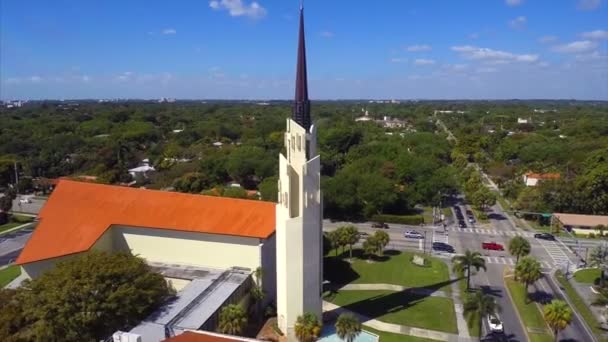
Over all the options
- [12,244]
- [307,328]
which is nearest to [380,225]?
[307,328]

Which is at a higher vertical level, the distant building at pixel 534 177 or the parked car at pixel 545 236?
the distant building at pixel 534 177

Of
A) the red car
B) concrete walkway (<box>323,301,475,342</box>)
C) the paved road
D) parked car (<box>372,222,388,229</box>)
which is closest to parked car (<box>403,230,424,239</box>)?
parked car (<box>372,222,388,229</box>)

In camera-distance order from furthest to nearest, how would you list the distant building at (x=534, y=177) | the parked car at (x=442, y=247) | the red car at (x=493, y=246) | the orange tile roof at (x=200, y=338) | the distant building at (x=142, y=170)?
1. the distant building at (x=142, y=170)
2. the distant building at (x=534, y=177)
3. the red car at (x=493, y=246)
4. the parked car at (x=442, y=247)
5. the orange tile roof at (x=200, y=338)

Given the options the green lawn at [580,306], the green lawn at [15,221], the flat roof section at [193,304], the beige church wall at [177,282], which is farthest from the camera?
the green lawn at [15,221]

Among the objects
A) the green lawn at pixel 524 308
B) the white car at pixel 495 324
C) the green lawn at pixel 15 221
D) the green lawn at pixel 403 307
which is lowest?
the green lawn at pixel 524 308

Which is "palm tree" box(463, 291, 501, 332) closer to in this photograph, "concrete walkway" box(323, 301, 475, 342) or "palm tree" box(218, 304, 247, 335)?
"concrete walkway" box(323, 301, 475, 342)

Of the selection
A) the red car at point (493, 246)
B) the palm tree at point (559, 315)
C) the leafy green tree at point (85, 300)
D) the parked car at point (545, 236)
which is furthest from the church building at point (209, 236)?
the parked car at point (545, 236)

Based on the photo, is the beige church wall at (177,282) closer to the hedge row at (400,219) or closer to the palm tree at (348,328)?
the palm tree at (348,328)
